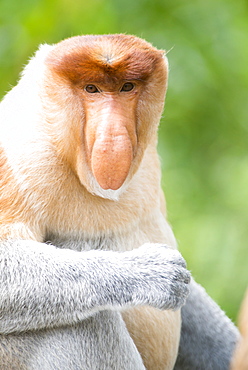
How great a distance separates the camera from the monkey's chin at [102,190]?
346cm

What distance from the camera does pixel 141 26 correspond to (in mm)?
6426

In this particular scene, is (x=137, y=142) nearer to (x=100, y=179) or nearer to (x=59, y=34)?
(x=100, y=179)

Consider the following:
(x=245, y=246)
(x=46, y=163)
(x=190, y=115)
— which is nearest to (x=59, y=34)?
(x=190, y=115)

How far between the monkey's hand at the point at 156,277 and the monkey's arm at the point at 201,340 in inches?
34.5

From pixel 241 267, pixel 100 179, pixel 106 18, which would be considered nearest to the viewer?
pixel 100 179

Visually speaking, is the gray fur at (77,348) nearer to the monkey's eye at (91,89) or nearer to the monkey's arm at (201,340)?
the monkey's arm at (201,340)

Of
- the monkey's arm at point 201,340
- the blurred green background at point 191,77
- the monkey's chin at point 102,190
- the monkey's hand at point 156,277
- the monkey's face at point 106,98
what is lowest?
the monkey's arm at point 201,340

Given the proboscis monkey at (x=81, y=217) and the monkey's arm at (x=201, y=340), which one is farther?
the monkey's arm at (x=201, y=340)

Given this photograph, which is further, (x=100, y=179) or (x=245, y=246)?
(x=245, y=246)

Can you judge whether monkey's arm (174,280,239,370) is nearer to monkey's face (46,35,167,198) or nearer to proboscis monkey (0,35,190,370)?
proboscis monkey (0,35,190,370)

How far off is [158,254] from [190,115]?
3123 millimetres

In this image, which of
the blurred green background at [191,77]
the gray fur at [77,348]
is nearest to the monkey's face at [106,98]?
the gray fur at [77,348]

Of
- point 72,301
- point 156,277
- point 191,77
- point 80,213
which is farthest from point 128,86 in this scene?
point 191,77

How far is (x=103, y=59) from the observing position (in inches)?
130
